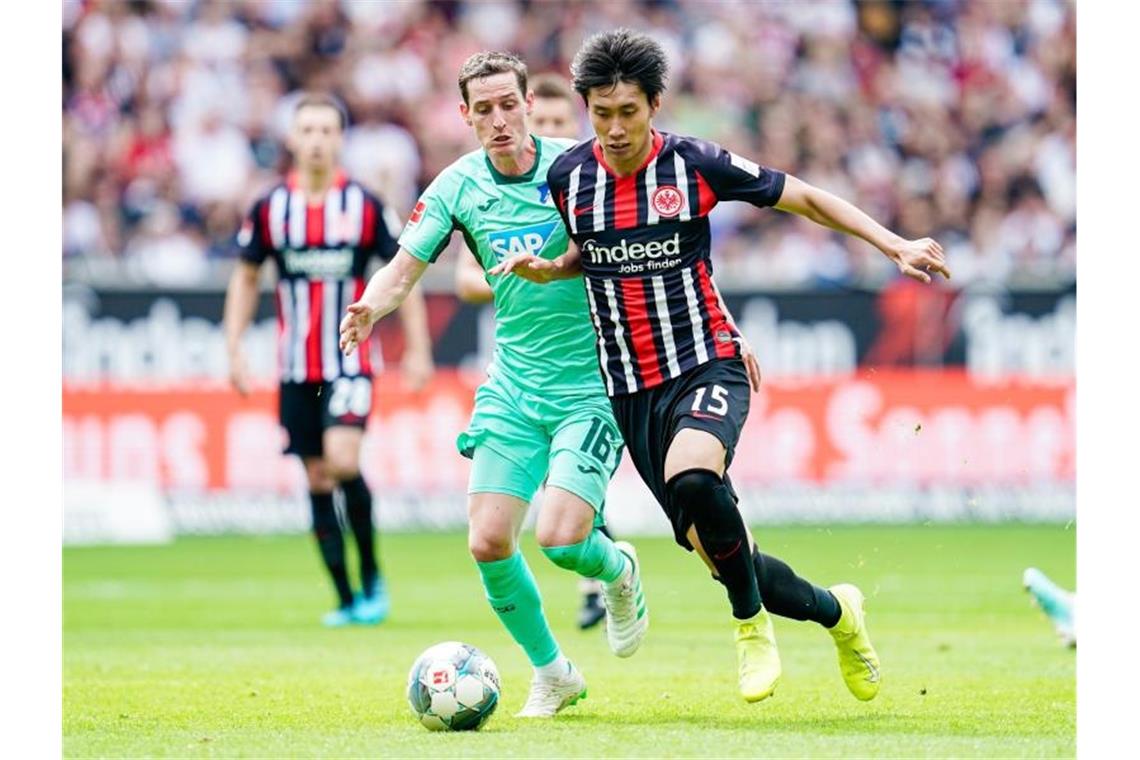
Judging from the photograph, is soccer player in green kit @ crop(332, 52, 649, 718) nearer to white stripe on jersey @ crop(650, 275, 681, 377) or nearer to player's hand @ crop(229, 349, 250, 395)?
white stripe on jersey @ crop(650, 275, 681, 377)

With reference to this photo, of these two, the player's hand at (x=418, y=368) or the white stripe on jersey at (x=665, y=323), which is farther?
the player's hand at (x=418, y=368)

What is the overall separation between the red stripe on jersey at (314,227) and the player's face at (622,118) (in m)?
4.55

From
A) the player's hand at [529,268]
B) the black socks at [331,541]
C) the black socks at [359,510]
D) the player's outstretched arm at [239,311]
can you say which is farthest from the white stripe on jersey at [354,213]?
the player's hand at [529,268]

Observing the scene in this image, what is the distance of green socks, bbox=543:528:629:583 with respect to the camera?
7180mm

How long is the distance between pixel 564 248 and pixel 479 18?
1433 centimetres

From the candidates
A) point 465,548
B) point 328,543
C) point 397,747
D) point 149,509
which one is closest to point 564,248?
point 397,747

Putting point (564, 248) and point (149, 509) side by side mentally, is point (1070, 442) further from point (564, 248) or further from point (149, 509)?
point (564, 248)

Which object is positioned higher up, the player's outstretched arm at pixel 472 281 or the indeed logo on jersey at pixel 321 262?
the indeed logo on jersey at pixel 321 262

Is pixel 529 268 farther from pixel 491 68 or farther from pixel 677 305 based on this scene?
pixel 491 68

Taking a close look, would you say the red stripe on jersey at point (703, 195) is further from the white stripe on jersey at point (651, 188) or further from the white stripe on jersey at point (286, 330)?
the white stripe on jersey at point (286, 330)

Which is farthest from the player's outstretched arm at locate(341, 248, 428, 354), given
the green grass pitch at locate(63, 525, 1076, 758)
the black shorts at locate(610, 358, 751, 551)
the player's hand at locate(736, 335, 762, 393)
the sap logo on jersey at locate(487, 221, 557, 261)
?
the green grass pitch at locate(63, 525, 1076, 758)

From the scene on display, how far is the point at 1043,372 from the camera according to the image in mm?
16547

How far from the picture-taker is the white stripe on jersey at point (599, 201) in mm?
6953

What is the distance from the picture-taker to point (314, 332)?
11.2 m
